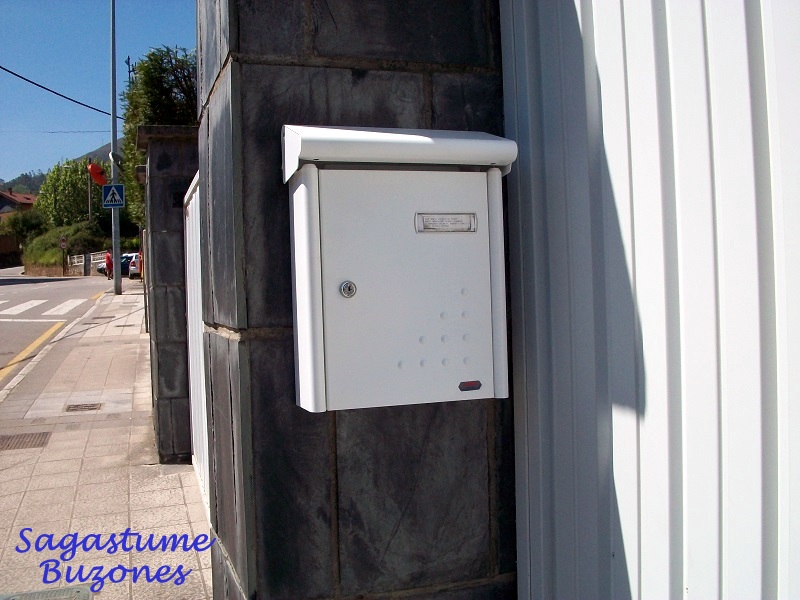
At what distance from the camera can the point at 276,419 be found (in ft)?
6.39

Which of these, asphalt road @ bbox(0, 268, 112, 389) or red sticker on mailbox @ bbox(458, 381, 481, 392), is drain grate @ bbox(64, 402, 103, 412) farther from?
red sticker on mailbox @ bbox(458, 381, 481, 392)

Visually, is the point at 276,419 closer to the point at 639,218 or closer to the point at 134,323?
the point at 639,218

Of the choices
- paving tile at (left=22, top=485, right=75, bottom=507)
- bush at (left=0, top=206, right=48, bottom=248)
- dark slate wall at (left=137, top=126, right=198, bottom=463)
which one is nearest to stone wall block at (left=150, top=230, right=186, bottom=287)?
dark slate wall at (left=137, top=126, right=198, bottom=463)

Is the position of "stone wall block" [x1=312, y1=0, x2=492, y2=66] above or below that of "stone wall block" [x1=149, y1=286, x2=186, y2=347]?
above

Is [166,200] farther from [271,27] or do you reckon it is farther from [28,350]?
[28,350]

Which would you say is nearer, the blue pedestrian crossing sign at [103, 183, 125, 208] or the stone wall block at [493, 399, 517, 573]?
the stone wall block at [493, 399, 517, 573]

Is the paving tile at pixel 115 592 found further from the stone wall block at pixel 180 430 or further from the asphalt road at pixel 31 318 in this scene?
the asphalt road at pixel 31 318

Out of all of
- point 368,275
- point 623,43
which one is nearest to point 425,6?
point 623,43

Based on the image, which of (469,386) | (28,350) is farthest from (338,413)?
(28,350)

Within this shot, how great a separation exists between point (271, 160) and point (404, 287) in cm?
50

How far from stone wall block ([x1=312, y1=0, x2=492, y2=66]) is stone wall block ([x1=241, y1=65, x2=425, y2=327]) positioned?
0.33 feet

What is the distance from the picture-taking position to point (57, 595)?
3646mm

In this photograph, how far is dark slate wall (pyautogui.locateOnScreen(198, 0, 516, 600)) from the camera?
1946 mm

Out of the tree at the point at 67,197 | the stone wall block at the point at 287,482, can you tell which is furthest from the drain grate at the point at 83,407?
the tree at the point at 67,197
